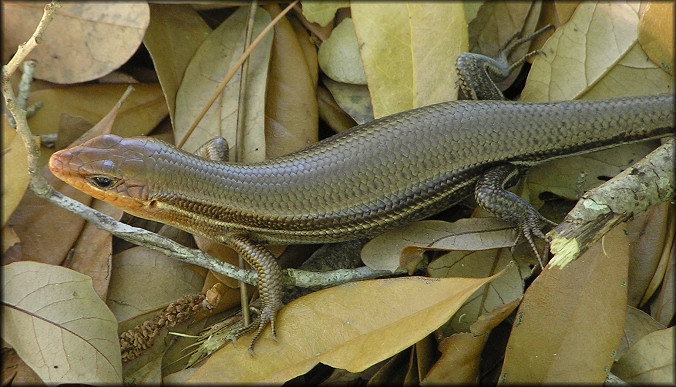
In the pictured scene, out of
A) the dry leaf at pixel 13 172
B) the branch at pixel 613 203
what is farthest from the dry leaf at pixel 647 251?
the dry leaf at pixel 13 172

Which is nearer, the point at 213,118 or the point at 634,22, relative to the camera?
the point at 634,22

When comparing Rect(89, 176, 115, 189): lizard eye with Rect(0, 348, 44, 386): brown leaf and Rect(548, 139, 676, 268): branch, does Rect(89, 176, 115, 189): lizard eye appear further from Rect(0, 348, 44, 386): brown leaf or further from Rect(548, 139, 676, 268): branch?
Rect(548, 139, 676, 268): branch

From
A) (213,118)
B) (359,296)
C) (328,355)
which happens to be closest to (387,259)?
(359,296)

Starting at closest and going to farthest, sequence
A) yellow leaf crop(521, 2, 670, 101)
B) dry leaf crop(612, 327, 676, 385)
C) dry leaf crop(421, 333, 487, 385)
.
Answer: dry leaf crop(612, 327, 676, 385), dry leaf crop(421, 333, 487, 385), yellow leaf crop(521, 2, 670, 101)

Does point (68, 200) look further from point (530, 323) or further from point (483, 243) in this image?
point (530, 323)

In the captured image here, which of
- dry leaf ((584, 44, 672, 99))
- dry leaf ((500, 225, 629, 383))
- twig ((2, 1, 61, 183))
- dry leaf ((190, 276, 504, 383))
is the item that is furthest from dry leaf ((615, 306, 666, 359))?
twig ((2, 1, 61, 183))

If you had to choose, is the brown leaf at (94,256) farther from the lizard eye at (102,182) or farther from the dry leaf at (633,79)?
the dry leaf at (633,79)
